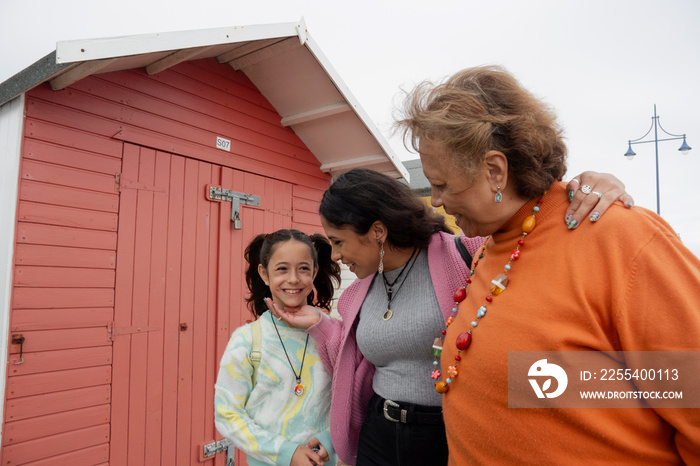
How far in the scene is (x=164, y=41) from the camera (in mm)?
3082

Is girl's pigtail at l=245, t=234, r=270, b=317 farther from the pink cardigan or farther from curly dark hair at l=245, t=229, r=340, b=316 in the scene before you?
the pink cardigan

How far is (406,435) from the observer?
5.48ft

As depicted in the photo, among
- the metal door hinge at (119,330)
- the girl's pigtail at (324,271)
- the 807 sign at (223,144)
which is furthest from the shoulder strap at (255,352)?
the 807 sign at (223,144)

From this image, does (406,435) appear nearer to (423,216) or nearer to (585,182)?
(423,216)

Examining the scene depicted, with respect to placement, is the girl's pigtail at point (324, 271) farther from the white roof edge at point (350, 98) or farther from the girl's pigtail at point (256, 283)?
the white roof edge at point (350, 98)

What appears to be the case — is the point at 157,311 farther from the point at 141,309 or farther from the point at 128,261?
the point at 128,261

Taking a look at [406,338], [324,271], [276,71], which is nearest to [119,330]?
[324,271]

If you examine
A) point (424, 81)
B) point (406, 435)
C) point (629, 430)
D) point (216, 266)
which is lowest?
point (406, 435)

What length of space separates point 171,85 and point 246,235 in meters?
1.48

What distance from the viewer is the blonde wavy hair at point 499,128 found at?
1201 mm

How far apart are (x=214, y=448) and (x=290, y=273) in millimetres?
2507

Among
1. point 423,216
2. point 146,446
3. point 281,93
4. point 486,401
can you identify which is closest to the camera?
point 486,401

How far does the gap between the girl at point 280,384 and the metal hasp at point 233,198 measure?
190 cm

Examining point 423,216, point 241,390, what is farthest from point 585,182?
point 241,390
